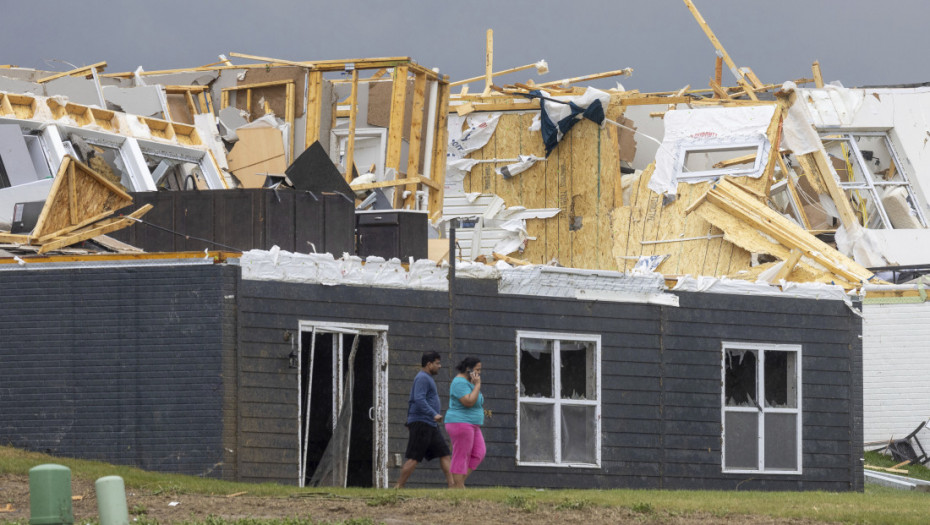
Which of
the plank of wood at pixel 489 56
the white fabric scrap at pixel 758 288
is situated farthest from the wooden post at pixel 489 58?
the white fabric scrap at pixel 758 288

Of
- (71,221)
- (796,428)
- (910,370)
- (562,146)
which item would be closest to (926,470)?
(910,370)

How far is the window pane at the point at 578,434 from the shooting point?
50.6 ft

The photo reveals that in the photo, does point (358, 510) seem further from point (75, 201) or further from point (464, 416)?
point (75, 201)

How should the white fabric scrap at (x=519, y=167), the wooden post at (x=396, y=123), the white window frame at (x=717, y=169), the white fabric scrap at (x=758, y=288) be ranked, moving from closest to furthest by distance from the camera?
the white fabric scrap at (x=758, y=288) < the wooden post at (x=396, y=123) < the white window frame at (x=717, y=169) < the white fabric scrap at (x=519, y=167)

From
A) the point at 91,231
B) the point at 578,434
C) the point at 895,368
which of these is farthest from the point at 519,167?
the point at 91,231

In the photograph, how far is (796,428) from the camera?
16.5 m

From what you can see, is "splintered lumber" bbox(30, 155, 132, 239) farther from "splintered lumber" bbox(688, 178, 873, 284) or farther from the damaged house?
"splintered lumber" bbox(688, 178, 873, 284)

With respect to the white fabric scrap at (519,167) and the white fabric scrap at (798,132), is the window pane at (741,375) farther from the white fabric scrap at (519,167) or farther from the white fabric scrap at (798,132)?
the white fabric scrap at (519,167)

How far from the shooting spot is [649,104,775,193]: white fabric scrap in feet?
80.9

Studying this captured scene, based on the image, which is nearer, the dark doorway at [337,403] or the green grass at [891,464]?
the dark doorway at [337,403]

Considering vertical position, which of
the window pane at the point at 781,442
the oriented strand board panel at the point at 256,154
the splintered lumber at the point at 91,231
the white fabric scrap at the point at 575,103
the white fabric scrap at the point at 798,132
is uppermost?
the white fabric scrap at the point at 575,103

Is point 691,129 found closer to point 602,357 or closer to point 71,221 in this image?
point 602,357

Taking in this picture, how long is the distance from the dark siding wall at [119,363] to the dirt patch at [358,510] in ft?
4.52

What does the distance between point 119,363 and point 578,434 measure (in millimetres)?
5165
